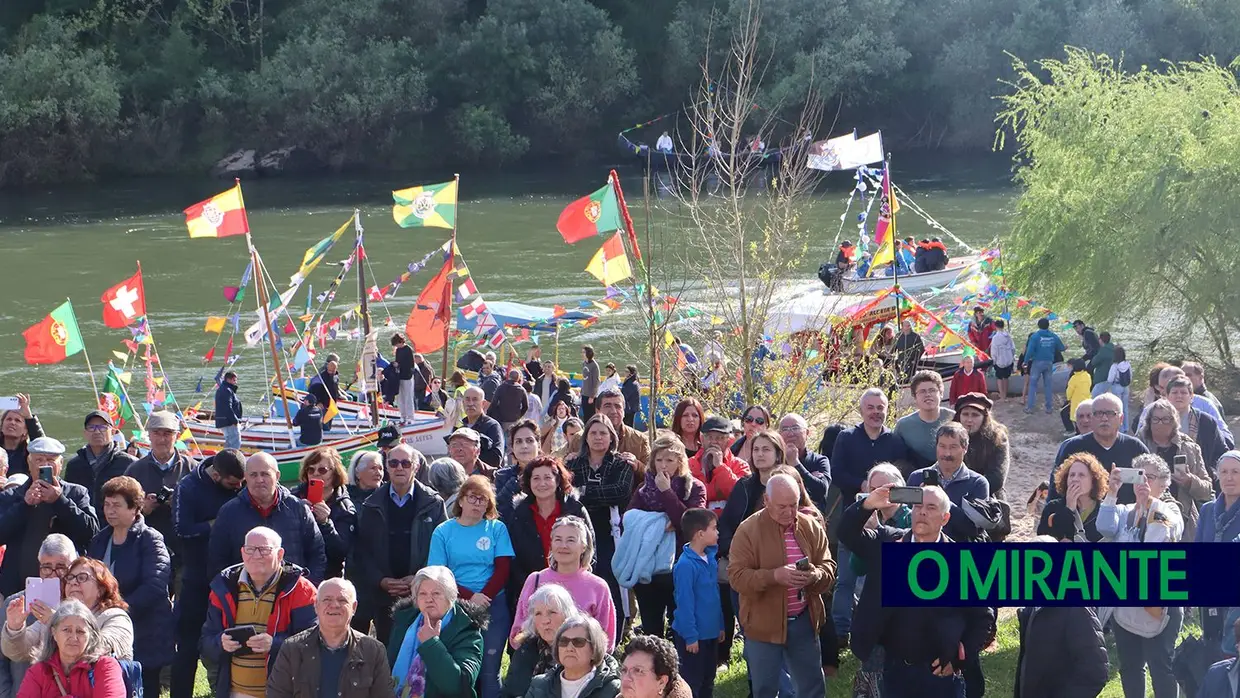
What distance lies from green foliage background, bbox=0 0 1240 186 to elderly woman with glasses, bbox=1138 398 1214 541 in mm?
37733

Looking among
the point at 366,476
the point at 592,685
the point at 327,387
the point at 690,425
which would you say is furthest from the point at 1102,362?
the point at 592,685

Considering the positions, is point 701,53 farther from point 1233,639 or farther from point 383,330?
point 1233,639

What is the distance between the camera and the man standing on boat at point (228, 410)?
16.8m

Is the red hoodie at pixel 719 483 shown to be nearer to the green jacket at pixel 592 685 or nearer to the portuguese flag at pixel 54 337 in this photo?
the green jacket at pixel 592 685

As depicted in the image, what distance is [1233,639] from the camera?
6.59m

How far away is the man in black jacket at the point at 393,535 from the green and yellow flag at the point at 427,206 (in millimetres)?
9810

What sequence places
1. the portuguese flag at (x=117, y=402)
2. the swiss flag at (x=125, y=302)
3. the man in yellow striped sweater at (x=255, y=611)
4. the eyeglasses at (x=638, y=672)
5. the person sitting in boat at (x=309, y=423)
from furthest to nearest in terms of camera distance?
the person sitting in boat at (x=309, y=423)
the portuguese flag at (x=117, y=402)
the swiss flag at (x=125, y=302)
the man in yellow striped sweater at (x=255, y=611)
the eyeglasses at (x=638, y=672)

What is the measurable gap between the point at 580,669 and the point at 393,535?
203 cm

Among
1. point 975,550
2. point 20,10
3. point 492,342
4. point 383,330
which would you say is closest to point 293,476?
point 492,342

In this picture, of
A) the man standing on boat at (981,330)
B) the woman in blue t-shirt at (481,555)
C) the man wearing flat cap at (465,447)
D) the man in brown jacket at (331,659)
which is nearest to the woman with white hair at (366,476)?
the man wearing flat cap at (465,447)

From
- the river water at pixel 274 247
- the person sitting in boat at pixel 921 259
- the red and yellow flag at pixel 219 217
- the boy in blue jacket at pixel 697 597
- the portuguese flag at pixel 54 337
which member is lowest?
the river water at pixel 274 247

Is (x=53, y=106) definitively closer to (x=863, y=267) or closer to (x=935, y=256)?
(x=935, y=256)

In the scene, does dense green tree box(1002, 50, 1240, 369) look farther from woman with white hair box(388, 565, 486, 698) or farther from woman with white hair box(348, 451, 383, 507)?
woman with white hair box(388, 565, 486, 698)

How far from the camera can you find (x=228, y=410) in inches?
667
